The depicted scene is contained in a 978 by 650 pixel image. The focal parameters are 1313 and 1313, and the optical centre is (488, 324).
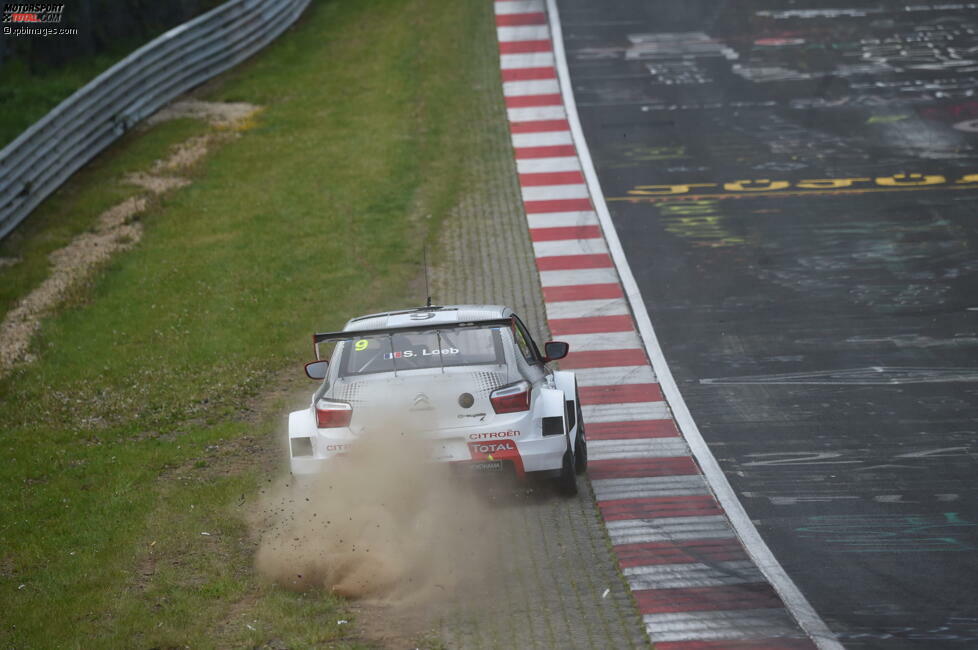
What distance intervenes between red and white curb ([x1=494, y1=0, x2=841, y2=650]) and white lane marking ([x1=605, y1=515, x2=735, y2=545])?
1 cm

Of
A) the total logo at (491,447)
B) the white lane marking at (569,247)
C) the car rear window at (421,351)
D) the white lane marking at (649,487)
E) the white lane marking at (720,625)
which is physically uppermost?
the car rear window at (421,351)

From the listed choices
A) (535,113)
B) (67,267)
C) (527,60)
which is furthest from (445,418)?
(527,60)

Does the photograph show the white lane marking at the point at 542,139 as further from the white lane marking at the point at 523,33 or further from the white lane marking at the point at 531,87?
the white lane marking at the point at 523,33

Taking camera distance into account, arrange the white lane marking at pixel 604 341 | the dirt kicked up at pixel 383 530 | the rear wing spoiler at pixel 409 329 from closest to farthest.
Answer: the dirt kicked up at pixel 383 530
the rear wing spoiler at pixel 409 329
the white lane marking at pixel 604 341

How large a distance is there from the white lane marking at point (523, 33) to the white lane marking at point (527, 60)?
94 centimetres

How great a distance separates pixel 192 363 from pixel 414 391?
5.78 meters

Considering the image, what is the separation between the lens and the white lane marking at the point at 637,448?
37.9 feet

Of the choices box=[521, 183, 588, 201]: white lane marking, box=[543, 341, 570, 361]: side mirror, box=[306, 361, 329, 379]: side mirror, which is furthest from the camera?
box=[521, 183, 588, 201]: white lane marking

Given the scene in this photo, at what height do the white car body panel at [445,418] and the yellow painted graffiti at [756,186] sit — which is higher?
the white car body panel at [445,418]

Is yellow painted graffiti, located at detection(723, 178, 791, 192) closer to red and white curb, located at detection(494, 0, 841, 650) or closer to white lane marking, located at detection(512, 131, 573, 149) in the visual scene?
red and white curb, located at detection(494, 0, 841, 650)

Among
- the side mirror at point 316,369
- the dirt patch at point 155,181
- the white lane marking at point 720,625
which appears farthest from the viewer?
the dirt patch at point 155,181

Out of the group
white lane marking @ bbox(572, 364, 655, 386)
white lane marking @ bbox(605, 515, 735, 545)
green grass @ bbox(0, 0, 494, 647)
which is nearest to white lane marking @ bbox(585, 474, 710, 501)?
white lane marking @ bbox(605, 515, 735, 545)

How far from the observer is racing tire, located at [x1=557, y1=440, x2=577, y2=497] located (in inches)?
395

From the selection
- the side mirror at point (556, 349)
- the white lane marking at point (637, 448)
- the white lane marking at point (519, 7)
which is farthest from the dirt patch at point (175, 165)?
the side mirror at point (556, 349)
